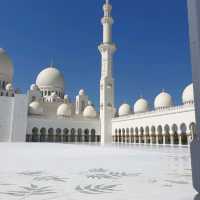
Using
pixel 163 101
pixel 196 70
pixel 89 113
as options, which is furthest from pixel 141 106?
pixel 196 70

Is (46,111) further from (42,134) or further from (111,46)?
(111,46)

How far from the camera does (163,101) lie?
25578 mm

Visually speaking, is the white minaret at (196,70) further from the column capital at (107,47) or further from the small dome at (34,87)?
the small dome at (34,87)

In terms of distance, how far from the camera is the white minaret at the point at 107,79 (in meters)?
26.6

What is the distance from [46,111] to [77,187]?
30.4 meters

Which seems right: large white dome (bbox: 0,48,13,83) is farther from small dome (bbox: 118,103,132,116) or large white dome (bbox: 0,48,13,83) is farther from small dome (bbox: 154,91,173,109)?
small dome (bbox: 154,91,173,109)

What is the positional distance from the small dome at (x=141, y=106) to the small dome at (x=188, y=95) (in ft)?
25.0

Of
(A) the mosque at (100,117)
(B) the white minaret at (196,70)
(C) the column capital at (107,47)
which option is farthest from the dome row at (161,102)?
(B) the white minaret at (196,70)

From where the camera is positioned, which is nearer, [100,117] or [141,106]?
[100,117]

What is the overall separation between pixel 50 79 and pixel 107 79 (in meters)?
11.7

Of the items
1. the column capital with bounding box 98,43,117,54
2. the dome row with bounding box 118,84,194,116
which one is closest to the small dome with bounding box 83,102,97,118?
the dome row with bounding box 118,84,194,116

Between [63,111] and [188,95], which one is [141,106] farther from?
[63,111]

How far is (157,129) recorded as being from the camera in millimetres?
22016

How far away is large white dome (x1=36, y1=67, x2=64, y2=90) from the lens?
115 feet
